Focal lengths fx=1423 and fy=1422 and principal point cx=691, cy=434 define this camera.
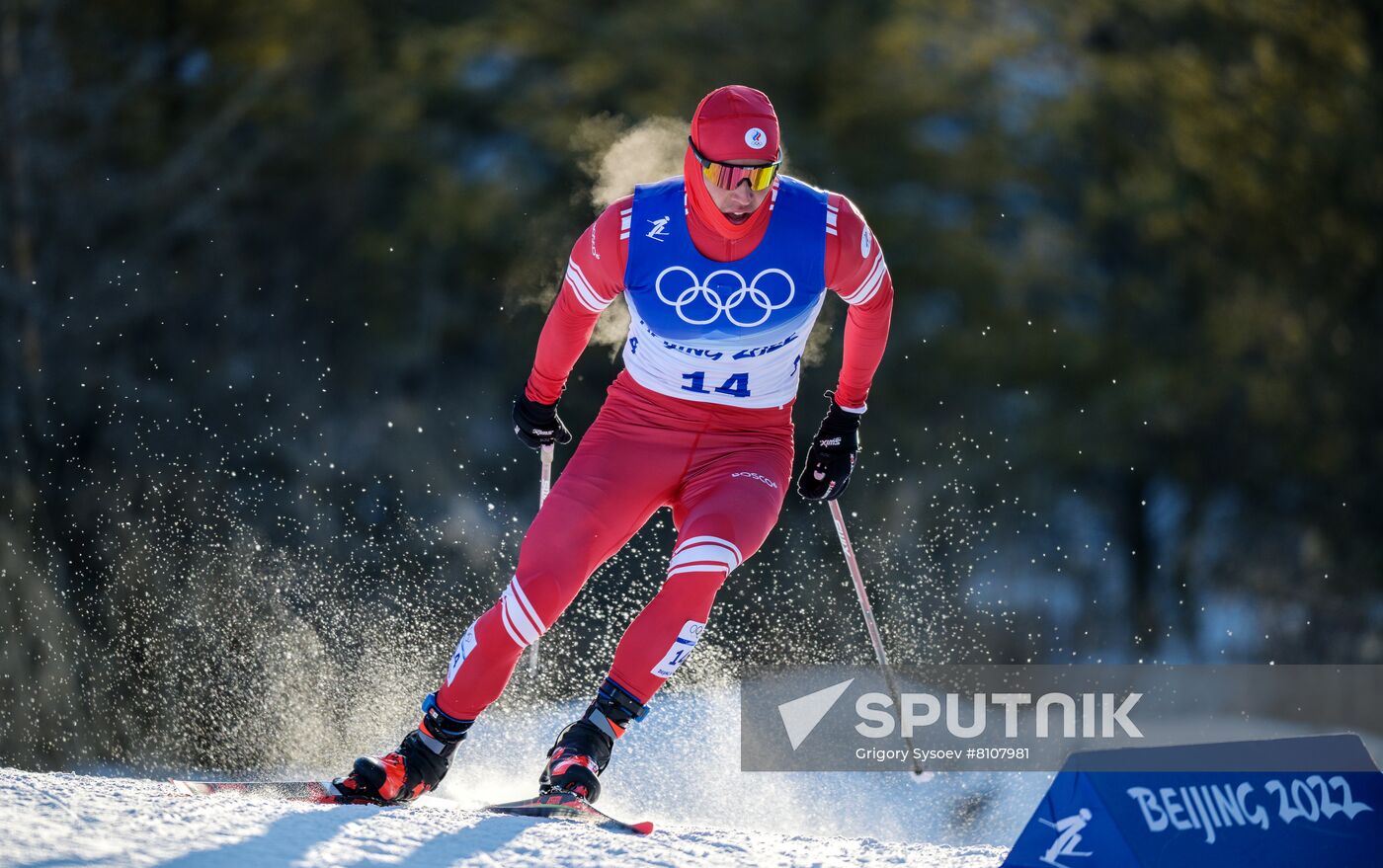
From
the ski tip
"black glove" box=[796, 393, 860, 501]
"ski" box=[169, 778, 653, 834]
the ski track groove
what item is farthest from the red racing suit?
the ski tip

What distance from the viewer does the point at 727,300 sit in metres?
3.24

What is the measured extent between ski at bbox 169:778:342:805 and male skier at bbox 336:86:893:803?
0.05 m

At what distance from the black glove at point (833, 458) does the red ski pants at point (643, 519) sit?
146mm

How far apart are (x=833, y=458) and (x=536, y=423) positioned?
0.76 m

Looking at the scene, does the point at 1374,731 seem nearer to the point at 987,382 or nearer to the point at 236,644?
the point at 987,382

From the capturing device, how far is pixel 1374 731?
1130cm

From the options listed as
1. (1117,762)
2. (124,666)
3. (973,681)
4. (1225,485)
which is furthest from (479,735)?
(1225,485)

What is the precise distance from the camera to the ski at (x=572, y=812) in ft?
9.59

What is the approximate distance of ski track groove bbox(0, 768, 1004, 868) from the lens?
2.45 m

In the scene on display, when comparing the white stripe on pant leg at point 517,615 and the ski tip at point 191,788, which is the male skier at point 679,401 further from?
the ski tip at point 191,788

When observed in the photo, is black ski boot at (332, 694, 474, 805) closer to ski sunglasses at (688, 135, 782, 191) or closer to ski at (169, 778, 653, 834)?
ski at (169, 778, 653, 834)

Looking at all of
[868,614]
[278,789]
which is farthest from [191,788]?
[868,614]

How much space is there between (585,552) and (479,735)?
1791mm

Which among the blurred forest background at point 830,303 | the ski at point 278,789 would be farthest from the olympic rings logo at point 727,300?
the blurred forest background at point 830,303
